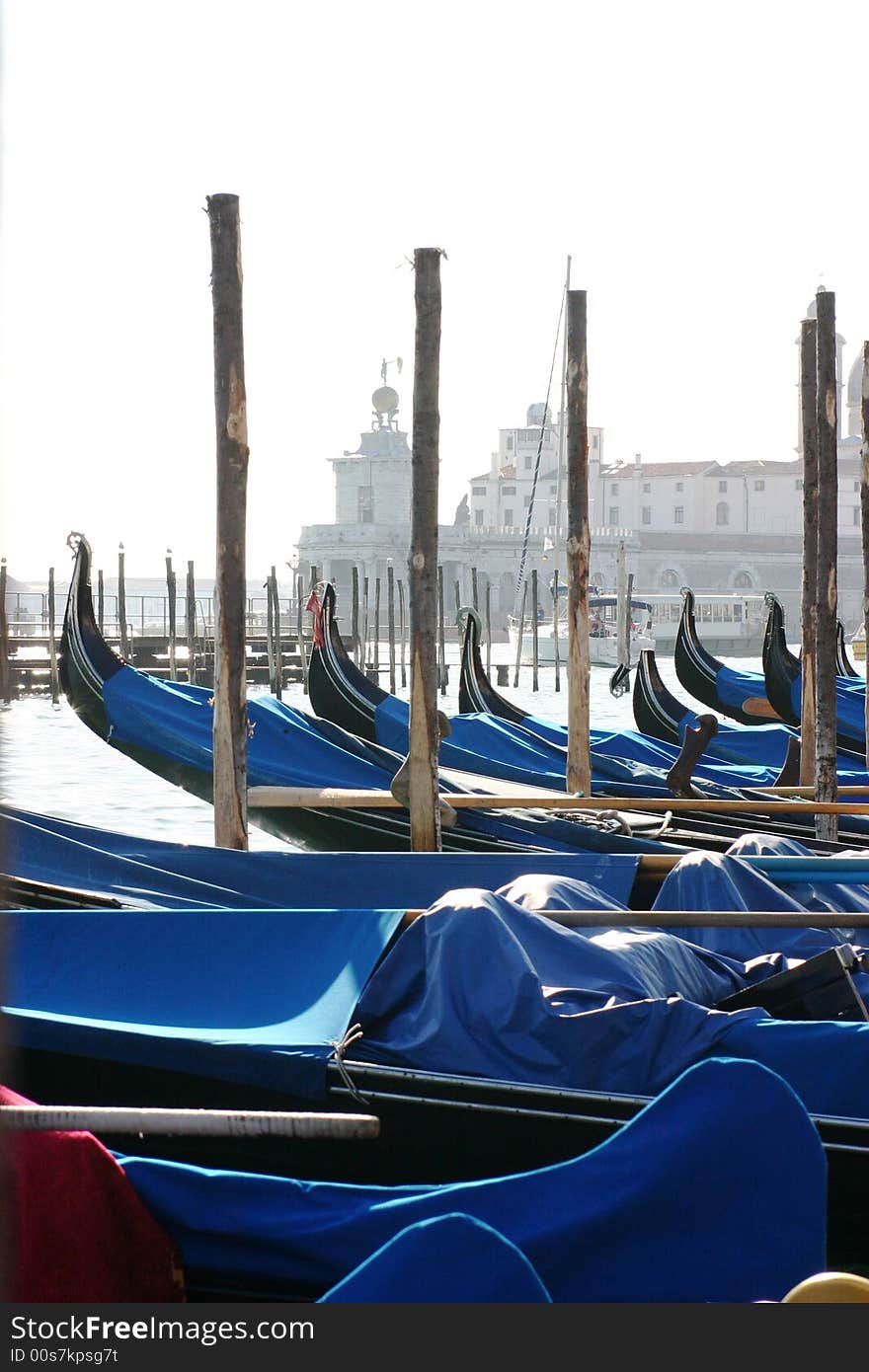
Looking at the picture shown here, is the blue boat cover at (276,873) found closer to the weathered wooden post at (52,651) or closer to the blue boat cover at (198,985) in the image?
the blue boat cover at (198,985)

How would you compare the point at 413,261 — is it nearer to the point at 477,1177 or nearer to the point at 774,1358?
the point at 477,1177

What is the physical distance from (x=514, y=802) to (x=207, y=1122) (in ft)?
8.39

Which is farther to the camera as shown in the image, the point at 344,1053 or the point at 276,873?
the point at 276,873

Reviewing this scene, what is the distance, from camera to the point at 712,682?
337 inches

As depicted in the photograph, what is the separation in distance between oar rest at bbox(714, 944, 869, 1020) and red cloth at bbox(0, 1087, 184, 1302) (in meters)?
1.13

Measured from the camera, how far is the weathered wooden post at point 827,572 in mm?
4941

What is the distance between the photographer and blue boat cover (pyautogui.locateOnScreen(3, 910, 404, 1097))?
244 centimetres

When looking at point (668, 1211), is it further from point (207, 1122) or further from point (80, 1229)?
point (80, 1229)

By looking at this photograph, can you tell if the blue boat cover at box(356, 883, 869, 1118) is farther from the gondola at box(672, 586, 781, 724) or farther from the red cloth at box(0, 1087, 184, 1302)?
the gondola at box(672, 586, 781, 724)

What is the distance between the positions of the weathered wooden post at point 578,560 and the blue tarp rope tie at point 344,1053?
8.16 ft

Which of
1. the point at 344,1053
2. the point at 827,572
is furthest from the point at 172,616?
the point at 344,1053

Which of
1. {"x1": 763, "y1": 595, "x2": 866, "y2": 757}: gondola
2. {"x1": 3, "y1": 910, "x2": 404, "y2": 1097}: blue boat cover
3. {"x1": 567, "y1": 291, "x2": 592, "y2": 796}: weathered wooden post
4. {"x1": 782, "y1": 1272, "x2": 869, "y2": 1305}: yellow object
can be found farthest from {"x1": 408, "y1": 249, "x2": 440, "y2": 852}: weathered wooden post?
{"x1": 763, "y1": 595, "x2": 866, "y2": 757}: gondola

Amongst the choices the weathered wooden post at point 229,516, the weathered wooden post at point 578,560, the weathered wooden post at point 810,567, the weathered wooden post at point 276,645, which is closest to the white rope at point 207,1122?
the weathered wooden post at point 229,516

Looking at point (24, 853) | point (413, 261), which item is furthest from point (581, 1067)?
point (413, 261)
